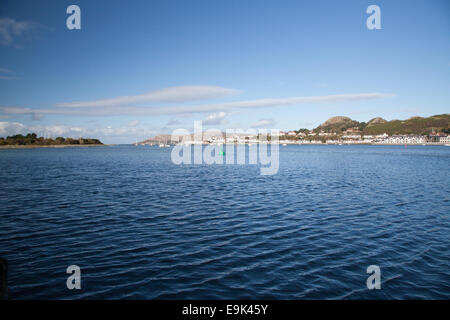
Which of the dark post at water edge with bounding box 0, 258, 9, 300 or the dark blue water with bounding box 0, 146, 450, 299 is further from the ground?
the dark post at water edge with bounding box 0, 258, 9, 300

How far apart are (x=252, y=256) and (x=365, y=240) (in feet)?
26.7

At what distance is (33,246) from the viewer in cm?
1622

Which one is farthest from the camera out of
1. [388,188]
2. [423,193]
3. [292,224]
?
[388,188]

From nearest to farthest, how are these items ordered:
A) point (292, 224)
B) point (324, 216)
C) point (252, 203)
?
1. point (292, 224)
2. point (324, 216)
3. point (252, 203)

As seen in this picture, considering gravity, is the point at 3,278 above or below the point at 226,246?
above

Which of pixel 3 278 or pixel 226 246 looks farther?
pixel 226 246

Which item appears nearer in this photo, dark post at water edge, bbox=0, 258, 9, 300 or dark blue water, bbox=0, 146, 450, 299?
dark post at water edge, bbox=0, 258, 9, 300

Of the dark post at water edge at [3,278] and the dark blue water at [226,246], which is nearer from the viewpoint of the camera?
the dark post at water edge at [3,278]

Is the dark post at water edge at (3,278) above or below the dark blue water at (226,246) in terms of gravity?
above

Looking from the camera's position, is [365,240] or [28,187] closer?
[365,240]
